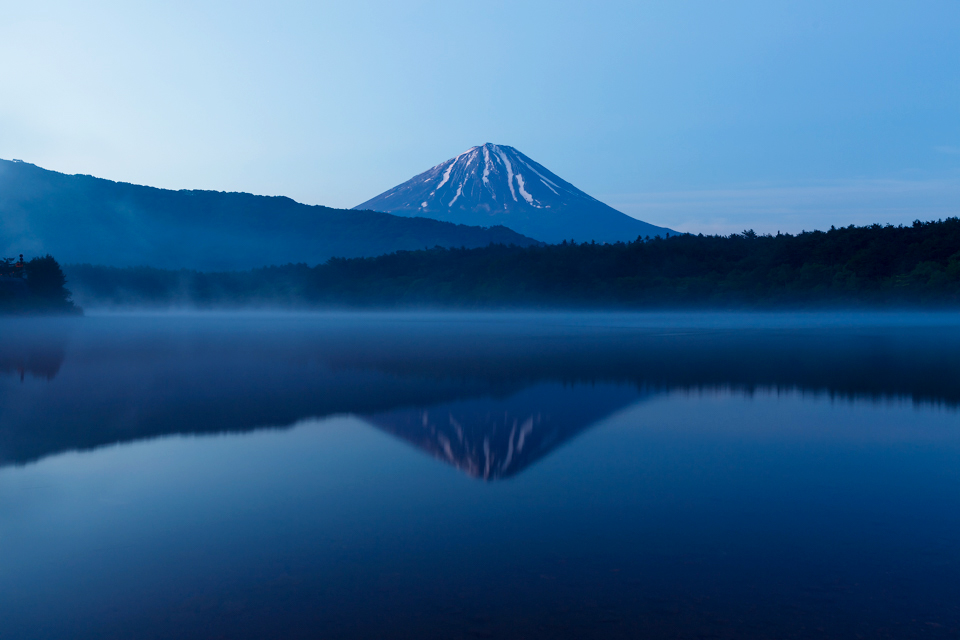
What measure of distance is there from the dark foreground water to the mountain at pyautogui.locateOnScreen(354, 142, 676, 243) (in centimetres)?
15044

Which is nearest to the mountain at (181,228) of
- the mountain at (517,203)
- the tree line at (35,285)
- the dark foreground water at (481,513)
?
the mountain at (517,203)

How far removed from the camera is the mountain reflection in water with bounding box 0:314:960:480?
8781 millimetres

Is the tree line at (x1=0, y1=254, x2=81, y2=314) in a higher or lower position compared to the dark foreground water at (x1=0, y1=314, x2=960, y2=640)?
higher

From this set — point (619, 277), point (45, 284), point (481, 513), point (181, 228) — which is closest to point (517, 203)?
point (181, 228)

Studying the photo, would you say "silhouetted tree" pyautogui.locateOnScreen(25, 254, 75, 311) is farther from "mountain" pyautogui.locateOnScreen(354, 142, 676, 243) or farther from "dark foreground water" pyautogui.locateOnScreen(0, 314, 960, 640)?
"mountain" pyautogui.locateOnScreen(354, 142, 676, 243)

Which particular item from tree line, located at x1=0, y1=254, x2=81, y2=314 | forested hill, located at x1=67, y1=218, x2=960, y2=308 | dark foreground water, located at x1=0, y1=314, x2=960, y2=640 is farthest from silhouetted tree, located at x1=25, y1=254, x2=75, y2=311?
dark foreground water, located at x1=0, y1=314, x2=960, y2=640

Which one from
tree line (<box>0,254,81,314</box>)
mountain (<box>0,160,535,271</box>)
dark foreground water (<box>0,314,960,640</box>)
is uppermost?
mountain (<box>0,160,535,271</box>)

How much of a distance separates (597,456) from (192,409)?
618cm

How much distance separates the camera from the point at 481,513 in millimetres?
5527

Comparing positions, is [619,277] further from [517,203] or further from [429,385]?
[517,203]

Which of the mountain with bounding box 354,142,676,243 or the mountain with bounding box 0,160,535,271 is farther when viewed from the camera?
the mountain with bounding box 354,142,676,243

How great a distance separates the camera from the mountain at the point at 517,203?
163 m

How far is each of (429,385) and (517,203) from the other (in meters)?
163

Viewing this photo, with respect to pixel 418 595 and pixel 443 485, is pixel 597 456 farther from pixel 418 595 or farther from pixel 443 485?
pixel 418 595
